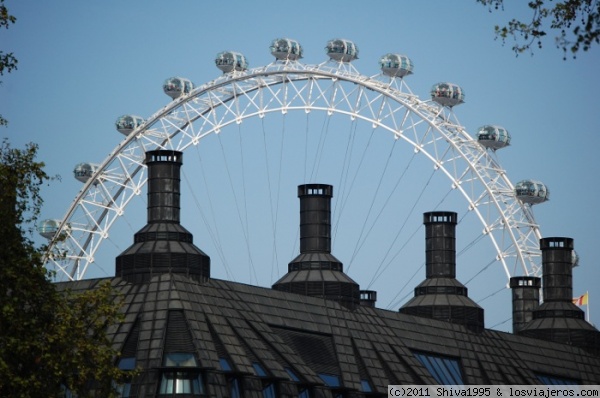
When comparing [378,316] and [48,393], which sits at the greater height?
[378,316]

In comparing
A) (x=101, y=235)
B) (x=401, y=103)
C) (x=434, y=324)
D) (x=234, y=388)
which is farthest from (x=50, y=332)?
(x=101, y=235)

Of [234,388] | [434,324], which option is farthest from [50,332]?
[434,324]

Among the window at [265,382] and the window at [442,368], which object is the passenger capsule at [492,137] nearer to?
the window at [442,368]

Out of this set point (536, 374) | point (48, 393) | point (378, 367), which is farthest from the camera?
point (536, 374)

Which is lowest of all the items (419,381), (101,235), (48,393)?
(48,393)

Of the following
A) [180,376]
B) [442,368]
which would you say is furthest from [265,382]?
[442,368]

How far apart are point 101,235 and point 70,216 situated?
3375mm

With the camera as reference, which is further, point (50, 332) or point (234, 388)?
point (234, 388)

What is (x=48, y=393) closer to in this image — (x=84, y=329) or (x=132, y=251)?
(x=84, y=329)

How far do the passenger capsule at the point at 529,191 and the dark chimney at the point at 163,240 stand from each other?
56489mm

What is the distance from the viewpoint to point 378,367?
10362 centimetres

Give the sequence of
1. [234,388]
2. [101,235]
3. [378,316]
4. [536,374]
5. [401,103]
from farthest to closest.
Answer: [101,235]
[401,103]
[536,374]
[378,316]
[234,388]

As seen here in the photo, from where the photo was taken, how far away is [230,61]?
142500 mm

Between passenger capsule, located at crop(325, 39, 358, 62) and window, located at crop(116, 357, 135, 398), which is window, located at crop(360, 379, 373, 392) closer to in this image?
window, located at crop(116, 357, 135, 398)
